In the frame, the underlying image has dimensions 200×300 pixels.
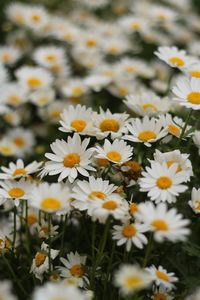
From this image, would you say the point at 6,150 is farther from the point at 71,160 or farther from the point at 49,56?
the point at 49,56

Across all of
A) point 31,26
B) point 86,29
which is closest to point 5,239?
point 31,26

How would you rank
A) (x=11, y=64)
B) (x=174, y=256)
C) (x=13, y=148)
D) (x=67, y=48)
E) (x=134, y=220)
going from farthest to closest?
1. (x=67, y=48)
2. (x=11, y=64)
3. (x=13, y=148)
4. (x=174, y=256)
5. (x=134, y=220)

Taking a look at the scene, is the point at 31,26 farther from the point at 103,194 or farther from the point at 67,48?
the point at 103,194

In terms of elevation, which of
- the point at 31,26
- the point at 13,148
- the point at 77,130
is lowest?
the point at 13,148

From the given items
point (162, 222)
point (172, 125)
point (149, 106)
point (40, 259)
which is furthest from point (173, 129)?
point (40, 259)

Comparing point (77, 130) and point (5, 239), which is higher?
point (77, 130)

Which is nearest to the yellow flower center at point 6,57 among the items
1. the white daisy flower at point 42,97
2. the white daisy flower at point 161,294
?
the white daisy flower at point 42,97
